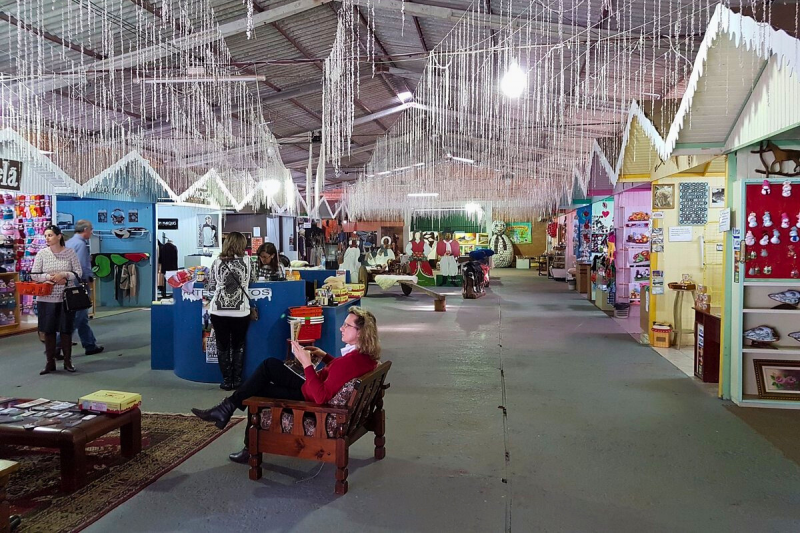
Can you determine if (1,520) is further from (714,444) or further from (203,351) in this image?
(714,444)

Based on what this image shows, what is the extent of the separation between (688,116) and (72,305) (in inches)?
232

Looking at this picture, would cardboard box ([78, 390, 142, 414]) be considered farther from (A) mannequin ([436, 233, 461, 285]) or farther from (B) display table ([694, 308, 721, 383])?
(A) mannequin ([436, 233, 461, 285])

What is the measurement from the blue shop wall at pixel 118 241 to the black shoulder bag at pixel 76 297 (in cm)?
548

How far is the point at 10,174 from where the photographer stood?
8539 millimetres

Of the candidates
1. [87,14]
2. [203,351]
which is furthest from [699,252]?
[87,14]

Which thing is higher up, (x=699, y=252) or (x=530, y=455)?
(x=699, y=252)

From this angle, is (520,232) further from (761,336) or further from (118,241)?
(761,336)

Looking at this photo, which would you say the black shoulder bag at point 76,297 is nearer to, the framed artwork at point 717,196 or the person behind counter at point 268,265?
the person behind counter at point 268,265

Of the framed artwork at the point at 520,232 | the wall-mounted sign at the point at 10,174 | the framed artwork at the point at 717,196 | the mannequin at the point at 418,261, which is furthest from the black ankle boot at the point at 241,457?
the framed artwork at the point at 520,232

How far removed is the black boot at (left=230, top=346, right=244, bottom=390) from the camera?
5.34 metres

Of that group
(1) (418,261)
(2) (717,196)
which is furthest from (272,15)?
(1) (418,261)

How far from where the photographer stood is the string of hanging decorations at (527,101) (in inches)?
248

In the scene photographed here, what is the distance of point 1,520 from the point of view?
2439mm

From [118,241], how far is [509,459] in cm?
995
